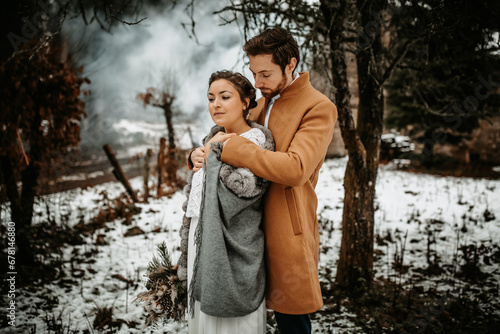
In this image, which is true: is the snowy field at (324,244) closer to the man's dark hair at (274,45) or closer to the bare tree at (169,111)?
the bare tree at (169,111)

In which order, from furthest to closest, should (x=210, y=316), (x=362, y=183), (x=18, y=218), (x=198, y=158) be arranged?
1. (x=18, y=218)
2. (x=362, y=183)
3. (x=198, y=158)
4. (x=210, y=316)

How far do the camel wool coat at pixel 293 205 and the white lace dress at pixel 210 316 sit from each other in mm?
121

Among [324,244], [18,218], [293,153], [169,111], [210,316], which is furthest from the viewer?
[169,111]

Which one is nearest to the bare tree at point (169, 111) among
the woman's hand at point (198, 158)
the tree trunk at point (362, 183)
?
the tree trunk at point (362, 183)

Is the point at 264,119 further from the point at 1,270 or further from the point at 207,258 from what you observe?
the point at 1,270

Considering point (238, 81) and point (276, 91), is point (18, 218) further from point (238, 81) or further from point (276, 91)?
point (276, 91)

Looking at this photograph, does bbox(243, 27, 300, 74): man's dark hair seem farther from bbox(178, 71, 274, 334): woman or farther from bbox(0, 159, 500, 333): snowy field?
bbox(0, 159, 500, 333): snowy field

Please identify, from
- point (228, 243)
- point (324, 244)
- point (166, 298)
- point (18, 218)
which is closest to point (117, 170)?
point (18, 218)

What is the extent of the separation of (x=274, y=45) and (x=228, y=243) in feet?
3.52

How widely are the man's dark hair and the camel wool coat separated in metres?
0.16

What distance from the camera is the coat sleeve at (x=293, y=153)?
1.44m

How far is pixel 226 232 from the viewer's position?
1.51 meters

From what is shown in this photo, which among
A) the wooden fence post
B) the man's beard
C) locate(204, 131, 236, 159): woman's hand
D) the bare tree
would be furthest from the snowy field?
the man's beard

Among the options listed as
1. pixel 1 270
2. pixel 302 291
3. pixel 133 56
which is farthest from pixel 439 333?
pixel 133 56
